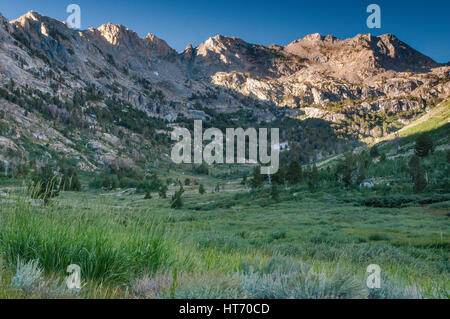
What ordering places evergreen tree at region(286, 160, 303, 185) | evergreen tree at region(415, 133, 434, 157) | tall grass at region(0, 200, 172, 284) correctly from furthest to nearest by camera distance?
evergreen tree at region(415, 133, 434, 157)
evergreen tree at region(286, 160, 303, 185)
tall grass at region(0, 200, 172, 284)

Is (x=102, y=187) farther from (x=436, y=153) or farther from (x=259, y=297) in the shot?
(x=436, y=153)

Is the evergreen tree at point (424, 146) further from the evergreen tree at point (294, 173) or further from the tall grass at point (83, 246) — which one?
the tall grass at point (83, 246)

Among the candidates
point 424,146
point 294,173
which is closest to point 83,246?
point 294,173

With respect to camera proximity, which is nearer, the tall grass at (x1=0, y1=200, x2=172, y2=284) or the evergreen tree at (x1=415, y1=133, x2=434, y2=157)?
the tall grass at (x1=0, y1=200, x2=172, y2=284)

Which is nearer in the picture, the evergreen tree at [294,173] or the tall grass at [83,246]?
the tall grass at [83,246]

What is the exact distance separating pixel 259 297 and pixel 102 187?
92.9 m

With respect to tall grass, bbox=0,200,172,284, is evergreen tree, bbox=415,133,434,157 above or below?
above

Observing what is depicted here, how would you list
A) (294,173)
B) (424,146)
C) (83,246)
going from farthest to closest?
(424,146) → (294,173) → (83,246)

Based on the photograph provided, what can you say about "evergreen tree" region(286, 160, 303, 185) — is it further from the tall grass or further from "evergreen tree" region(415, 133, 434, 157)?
the tall grass

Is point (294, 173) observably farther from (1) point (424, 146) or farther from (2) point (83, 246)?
(2) point (83, 246)

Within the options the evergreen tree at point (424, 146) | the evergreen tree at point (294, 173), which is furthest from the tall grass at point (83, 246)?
the evergreen tree at point (424, 146)

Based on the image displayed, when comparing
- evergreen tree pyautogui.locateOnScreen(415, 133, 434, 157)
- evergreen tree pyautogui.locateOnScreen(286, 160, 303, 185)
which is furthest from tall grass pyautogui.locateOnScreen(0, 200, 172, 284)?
evergreen tree pyautogui.locateOnScreen(415, 133, 434, 157)

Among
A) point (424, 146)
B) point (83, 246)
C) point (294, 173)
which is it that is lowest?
point (294, 173)
